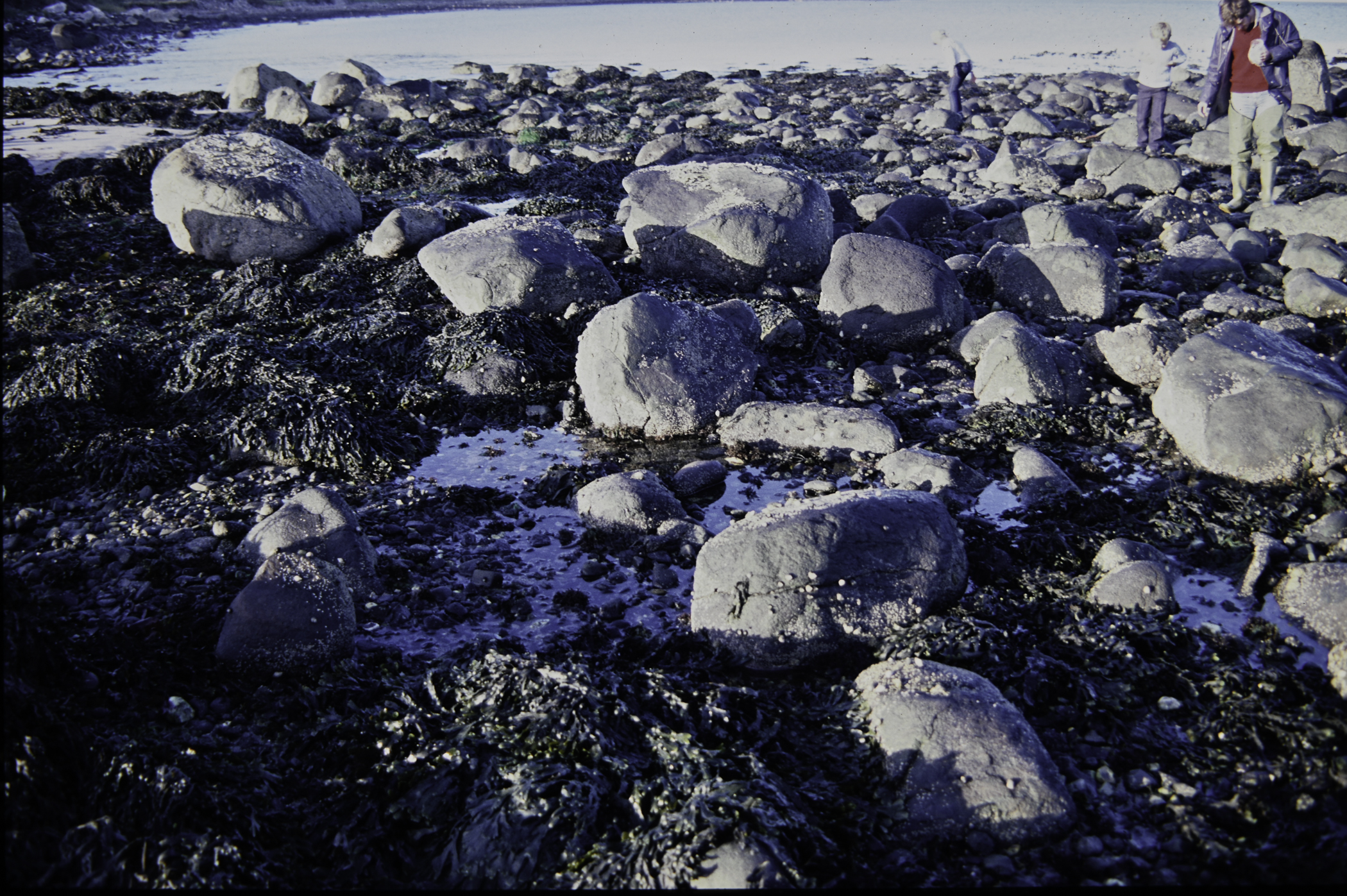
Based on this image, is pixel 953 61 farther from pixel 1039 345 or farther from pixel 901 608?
pixel 901 608

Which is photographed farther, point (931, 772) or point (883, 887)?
point (931, 772)

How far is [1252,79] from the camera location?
10.1m

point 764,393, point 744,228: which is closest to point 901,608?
point 764,393

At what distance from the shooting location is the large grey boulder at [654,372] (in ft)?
20.1

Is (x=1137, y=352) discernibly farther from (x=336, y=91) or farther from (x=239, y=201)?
(x=336, y=91)

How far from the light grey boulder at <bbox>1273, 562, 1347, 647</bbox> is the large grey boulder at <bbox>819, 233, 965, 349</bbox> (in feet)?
11.7

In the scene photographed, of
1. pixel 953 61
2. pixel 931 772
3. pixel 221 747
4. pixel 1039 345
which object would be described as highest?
pixel 953 61

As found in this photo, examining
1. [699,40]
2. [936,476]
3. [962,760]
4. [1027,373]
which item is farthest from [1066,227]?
[699,40]

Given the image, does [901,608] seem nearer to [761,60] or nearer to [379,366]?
[379,366]

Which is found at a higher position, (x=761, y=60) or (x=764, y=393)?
(x=761, y=60)

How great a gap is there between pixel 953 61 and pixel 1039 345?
14.7m

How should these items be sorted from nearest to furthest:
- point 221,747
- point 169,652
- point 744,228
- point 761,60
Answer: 1. point 221,747
2. point 169,652
3. point 744,228
4. point 761,60

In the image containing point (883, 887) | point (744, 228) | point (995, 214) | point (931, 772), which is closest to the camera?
point (883, 887)

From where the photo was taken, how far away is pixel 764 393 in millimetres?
6914
